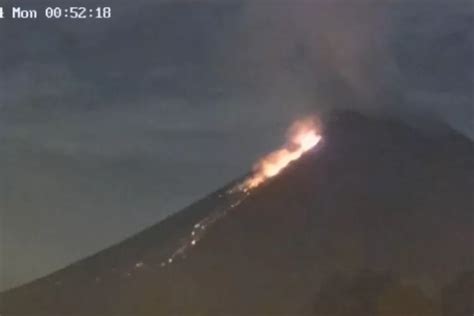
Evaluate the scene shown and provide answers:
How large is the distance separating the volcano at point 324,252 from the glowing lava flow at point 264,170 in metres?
0.01

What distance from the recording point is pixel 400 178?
223cm

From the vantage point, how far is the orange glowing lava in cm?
218

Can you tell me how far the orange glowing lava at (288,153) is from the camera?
2.18 meters

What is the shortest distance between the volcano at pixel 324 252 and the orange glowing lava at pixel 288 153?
5cm

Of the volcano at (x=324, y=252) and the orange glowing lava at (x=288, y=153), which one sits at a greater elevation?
the orange glowing lava at (x=288, y=153)

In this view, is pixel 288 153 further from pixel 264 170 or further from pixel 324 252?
pixel 324 252

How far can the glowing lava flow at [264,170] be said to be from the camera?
2186 mm

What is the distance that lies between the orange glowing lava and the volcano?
5 centimetres

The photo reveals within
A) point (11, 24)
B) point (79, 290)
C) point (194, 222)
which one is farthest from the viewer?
point (194, 222)

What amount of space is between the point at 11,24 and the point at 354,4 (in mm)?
742

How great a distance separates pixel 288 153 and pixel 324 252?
252 mm

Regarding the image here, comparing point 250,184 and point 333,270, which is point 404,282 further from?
point 250,184

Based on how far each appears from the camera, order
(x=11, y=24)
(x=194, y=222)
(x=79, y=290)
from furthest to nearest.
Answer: (x=194, y=222) → (x=79, y=290) → (x=11, y=24)

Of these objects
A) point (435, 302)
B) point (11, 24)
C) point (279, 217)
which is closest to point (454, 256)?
point (435, 302)
